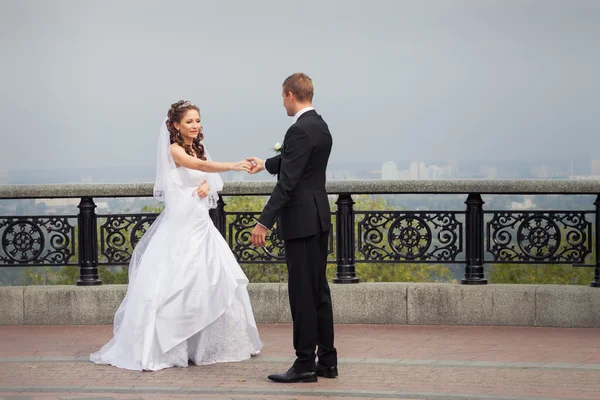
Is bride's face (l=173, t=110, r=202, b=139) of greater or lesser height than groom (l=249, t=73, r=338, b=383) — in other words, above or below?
above

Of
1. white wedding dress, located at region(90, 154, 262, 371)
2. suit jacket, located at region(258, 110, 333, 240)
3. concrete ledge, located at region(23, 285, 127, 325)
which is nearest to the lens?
suit jacket, located at region(258, 110, 333, 240)

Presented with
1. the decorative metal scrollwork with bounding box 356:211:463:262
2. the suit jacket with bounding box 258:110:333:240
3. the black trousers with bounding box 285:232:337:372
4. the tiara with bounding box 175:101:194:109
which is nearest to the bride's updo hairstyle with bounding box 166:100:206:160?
the tiara with bounding box 175:101:194:109

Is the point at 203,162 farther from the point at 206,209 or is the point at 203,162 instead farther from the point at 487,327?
the point at 487,327

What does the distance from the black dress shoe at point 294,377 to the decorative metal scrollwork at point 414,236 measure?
2.85 meters

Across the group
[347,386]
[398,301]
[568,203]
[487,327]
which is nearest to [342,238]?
[398,301]

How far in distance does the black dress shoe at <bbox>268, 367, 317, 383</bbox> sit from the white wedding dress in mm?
960

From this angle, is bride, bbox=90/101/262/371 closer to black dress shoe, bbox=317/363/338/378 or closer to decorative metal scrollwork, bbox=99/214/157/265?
black dress shoe, bbox=317/363/338/378

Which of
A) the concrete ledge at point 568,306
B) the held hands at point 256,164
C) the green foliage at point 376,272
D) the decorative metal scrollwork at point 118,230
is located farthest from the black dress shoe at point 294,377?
the green foliage at point 376,272

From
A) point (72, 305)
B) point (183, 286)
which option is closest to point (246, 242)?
point (72, 305)

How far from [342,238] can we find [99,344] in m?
2.59

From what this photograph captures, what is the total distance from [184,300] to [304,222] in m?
1.55

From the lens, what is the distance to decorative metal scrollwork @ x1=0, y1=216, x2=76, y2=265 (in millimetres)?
10406

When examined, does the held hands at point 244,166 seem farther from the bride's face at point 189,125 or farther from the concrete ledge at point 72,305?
the concrete ledge at point 72,305

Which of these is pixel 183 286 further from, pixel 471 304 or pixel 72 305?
pixel 471 304
